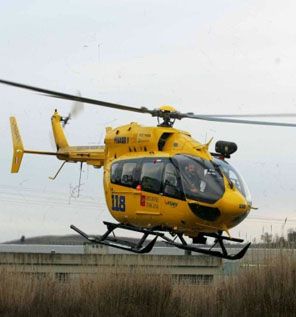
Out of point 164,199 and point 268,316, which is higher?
point 164,199

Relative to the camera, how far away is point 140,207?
2039 cm

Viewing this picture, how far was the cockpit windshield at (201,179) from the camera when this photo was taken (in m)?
18.8

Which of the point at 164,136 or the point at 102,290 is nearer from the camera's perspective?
the point at 164,136

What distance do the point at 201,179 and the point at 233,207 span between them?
3.44ft

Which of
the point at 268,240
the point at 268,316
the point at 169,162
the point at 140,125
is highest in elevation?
the point at 140,125

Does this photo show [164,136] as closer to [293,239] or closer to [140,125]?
[140,125]

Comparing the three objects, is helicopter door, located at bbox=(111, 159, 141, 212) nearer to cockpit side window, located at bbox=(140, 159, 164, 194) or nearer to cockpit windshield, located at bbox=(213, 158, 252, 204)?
cockpit side window, located at bbox=(140, 159, 164, 194)

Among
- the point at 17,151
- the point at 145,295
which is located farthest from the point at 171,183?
the point at 17,151

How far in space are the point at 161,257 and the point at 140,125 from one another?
1578 cm

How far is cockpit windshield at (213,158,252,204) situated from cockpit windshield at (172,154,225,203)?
227mm

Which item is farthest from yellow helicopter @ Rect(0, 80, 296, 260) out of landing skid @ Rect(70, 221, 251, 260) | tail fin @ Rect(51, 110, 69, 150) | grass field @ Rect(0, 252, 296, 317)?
tail fin @ Rect(51, 110, 69, 150)

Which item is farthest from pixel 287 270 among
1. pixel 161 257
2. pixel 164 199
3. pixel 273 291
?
pixel 161 257

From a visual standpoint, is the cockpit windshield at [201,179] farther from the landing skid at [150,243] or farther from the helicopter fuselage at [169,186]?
the landing skid at [150,243]

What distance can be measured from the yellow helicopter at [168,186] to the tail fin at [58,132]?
4.51 meters
